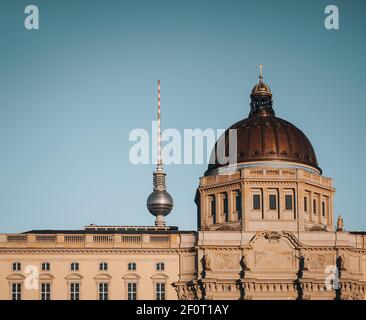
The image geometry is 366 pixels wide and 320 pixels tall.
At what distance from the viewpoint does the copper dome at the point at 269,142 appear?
505 feet

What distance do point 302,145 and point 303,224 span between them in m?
14.8

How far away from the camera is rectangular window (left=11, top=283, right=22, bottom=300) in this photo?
452 ft

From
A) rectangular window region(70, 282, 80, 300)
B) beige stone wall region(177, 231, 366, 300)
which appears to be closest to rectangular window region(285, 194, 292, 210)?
beige stone wall region(177, 231, 366, 300)

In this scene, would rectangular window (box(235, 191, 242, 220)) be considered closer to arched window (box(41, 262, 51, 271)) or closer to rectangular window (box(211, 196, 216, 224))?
rectangular window (box(211, 196, 216, 224))

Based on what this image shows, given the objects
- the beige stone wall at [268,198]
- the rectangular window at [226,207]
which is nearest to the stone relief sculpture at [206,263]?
the beige stone wall at [268,198]

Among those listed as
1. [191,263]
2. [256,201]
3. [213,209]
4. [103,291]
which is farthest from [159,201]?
[103,291]

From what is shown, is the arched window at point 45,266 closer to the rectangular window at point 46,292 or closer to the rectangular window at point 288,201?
the rectangular window at point 46,292

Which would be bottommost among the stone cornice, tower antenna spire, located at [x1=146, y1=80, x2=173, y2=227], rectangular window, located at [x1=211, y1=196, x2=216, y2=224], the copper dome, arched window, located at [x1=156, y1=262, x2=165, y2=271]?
arched window, located at [x1=156, y1=262, x2=165, y2=271]

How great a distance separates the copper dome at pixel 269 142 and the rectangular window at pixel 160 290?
75.2 ft

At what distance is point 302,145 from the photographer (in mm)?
156250

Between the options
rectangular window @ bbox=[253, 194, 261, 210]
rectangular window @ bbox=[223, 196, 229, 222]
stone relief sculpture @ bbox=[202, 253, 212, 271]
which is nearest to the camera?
stone relief sculpture @ bbox=[202, 253, 212, 271]

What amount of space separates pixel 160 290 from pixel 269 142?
28612 mm

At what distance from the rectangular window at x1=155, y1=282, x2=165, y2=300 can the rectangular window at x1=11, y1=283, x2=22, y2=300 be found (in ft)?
55.1
